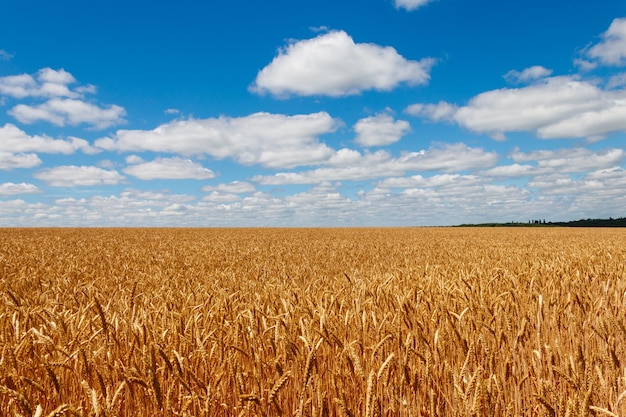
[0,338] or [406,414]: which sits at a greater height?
[0,338]

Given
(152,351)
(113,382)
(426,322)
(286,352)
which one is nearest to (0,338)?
(113,382)

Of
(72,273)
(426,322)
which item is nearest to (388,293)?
(426,322)

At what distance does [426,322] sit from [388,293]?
0.93 meters

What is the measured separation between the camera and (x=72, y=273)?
30.8 ft

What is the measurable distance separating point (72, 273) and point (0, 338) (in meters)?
6.73

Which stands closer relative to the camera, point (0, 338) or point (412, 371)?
point (412, 371)

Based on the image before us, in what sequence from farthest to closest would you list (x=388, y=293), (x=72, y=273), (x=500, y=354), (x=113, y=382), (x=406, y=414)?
(x=72, y=273) < (x=388, y=293) < (x=500, y=354) < (x=113, y=382) < (x=406, y=414)

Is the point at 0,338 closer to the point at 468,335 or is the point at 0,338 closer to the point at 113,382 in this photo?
the point at 113,382

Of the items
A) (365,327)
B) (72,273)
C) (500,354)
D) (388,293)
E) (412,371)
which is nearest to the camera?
(412,371)

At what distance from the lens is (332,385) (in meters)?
2.92

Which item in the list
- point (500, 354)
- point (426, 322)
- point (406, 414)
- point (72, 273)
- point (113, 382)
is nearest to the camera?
point (406, 414)

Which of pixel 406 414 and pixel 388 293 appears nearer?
pixel 406 414

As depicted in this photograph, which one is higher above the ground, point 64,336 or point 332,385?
point 64,336

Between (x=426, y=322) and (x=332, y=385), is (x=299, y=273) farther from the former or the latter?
(x=332, y=385)
